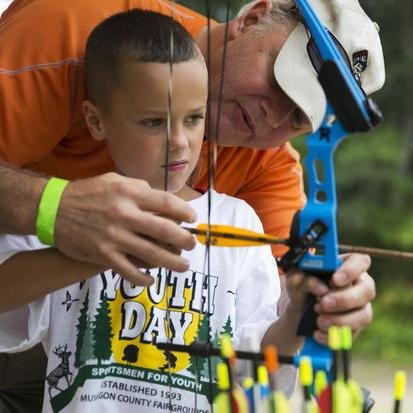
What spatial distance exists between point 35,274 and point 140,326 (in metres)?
0.26

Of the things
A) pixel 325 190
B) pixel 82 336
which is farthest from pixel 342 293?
pixel 82 336

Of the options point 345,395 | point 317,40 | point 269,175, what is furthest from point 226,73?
point 345,395

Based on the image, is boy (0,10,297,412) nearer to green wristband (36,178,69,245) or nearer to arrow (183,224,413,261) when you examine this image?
green wristband (36,178,69,245)

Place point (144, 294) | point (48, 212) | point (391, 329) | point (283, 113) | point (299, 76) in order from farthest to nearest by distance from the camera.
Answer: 1. point (391, 329)
2. point (283, 113)
3. point (299, 76)
4. point (144, 294)
5. point (48, 212)

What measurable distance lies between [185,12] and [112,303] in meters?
0.78

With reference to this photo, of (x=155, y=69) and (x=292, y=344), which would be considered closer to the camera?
(x=292, y=344)

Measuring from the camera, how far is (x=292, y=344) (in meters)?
1.52

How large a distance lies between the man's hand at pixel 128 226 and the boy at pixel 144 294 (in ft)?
0.76

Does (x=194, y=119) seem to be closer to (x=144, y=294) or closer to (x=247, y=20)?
(x=144, y=294)

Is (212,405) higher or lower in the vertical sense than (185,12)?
lower

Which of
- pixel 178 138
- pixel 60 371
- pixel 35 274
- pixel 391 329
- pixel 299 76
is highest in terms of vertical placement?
pixel 391 329

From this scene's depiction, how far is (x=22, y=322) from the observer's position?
5.85 feet

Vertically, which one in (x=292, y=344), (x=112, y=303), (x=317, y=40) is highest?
(x=317, y=40)

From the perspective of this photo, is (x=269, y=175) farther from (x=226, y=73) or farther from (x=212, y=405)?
(x=212, y=405)
